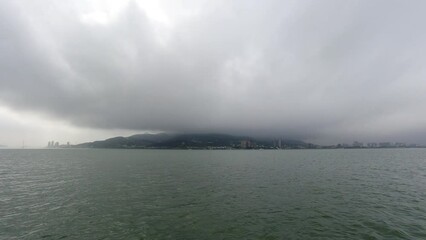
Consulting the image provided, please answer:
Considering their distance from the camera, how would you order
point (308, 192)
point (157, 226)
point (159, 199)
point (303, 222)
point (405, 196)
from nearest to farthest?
point (157, 226), point (303, 222), point (159, 199), point (405, 196), point (308, 192)

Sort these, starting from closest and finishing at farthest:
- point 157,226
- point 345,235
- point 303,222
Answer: point 345,235 < point 157,226 < point 303,222

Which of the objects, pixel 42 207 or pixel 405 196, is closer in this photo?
pixel 42 207

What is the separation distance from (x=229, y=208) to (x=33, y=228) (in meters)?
21.8

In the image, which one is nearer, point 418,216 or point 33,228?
point 33,228

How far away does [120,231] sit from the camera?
22328 mm

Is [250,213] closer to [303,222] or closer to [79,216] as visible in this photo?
[303,222]

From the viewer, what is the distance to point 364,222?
83.6 ft

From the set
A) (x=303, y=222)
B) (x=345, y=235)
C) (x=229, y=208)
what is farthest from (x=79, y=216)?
(x=345, y=235)

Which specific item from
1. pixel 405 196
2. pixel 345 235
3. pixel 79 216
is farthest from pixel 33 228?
pixel 405 196

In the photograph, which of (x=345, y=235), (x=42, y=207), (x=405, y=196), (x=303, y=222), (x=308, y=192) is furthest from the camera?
(x=308, y=192)

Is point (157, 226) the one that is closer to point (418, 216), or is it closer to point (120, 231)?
point (120, 231)

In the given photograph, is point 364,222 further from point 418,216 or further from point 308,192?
point 308,192

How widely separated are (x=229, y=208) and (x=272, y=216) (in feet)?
20.1

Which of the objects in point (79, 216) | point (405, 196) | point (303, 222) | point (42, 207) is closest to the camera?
point (303, 222)
